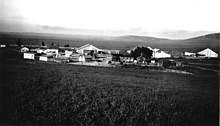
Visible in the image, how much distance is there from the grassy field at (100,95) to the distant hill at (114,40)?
0.23 metres

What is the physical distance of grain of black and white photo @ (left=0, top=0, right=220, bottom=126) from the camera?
9.61 feet

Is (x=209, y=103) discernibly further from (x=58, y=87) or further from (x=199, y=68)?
(x=58, y=87)

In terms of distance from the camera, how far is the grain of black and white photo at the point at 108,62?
293 centimetres

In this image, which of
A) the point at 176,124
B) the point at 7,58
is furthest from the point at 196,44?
the point at 7,58

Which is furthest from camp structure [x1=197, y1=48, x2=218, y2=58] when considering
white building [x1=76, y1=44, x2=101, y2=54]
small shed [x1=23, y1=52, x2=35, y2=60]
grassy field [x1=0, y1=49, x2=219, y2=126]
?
small shed [x1=23, y1=52, x2=35, y2=60]

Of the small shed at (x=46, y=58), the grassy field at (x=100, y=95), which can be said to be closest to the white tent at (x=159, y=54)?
the grassy field at (x=100, y=95)

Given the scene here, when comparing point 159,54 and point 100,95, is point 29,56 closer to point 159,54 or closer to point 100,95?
point 100,95

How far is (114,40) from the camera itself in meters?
3.09

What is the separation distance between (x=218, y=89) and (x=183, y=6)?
3.66ft

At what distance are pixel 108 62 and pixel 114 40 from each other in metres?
0.29

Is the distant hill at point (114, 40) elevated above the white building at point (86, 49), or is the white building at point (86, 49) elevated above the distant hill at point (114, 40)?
the distant hill at point (114, 40)

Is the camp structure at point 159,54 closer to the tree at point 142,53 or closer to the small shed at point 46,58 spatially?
the tree at point 142,53

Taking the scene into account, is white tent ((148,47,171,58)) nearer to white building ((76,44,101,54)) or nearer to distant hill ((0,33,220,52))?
distant hill ((0,33,220,52))

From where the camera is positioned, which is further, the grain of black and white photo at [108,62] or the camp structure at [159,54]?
the camp structure at [159,54]
